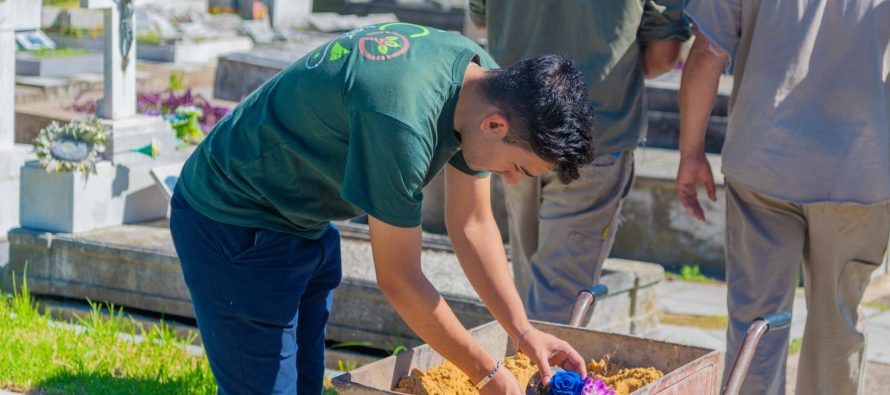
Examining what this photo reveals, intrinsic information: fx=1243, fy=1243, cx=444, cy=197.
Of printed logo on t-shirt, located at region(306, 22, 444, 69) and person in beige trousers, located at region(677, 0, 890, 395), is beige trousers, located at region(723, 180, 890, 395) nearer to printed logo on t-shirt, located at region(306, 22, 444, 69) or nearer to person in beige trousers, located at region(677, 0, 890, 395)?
person in beige trousers, located at region(677, 0, 890, 395)

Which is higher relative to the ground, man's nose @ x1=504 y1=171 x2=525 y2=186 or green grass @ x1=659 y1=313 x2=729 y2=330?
man's nose @ x1=504 y1=171 x2=525 y2=186

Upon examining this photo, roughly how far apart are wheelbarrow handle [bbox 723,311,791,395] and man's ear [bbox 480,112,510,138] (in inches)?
32.9

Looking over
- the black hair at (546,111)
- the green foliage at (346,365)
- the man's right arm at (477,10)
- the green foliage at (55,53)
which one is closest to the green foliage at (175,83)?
the green foliage at (55,53)

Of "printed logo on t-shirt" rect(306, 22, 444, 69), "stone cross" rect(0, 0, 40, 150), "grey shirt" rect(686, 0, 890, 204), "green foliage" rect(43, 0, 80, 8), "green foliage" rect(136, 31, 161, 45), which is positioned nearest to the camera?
"printed logo on t-shirt" rect(306, 22, 444, 69)

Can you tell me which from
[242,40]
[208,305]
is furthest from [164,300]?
[242,40]

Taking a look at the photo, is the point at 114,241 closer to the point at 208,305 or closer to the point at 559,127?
the point at 208,305

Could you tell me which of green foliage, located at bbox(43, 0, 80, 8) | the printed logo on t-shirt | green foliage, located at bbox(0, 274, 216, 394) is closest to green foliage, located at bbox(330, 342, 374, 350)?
green foliage, located at bbox(0, 274, 216, 394)

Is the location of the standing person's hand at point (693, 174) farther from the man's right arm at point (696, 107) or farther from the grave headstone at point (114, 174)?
the grave headstone at point (114, 174)

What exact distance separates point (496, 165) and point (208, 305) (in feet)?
2.68

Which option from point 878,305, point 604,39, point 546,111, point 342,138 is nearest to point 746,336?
point 546,111

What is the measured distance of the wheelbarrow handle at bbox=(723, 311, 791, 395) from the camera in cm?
286

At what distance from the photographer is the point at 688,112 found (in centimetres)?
381

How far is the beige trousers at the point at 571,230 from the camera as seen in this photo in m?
4.13

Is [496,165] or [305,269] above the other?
[496,165]
